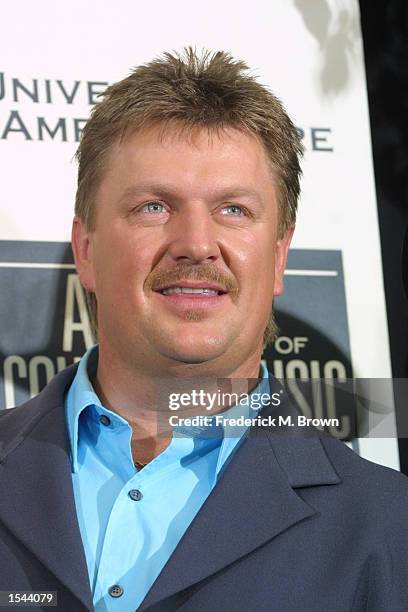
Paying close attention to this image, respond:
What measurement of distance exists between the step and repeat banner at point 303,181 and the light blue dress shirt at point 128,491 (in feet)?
1.30

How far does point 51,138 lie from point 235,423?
0.76 metres

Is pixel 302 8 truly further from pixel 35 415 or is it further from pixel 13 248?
pixel 35 415

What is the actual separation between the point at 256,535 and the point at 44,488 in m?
0.33

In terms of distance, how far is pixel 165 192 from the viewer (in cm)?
194

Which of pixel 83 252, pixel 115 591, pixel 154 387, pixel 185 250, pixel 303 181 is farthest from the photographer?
pixel 303 181

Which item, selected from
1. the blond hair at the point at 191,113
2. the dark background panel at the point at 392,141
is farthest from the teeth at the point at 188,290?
the dark background panel at the point at 392,141

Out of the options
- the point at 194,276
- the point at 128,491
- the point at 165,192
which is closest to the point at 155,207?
the point at 165,192

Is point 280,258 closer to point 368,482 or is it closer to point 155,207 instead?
point 155,207

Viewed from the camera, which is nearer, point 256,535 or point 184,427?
point 256,535

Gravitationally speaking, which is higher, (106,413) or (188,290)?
(188,290)

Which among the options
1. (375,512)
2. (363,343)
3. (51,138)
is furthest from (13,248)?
(375,512)

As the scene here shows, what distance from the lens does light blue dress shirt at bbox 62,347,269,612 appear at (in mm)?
1775

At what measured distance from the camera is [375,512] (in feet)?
6.03

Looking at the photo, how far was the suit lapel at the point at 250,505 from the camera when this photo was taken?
5.65ft
